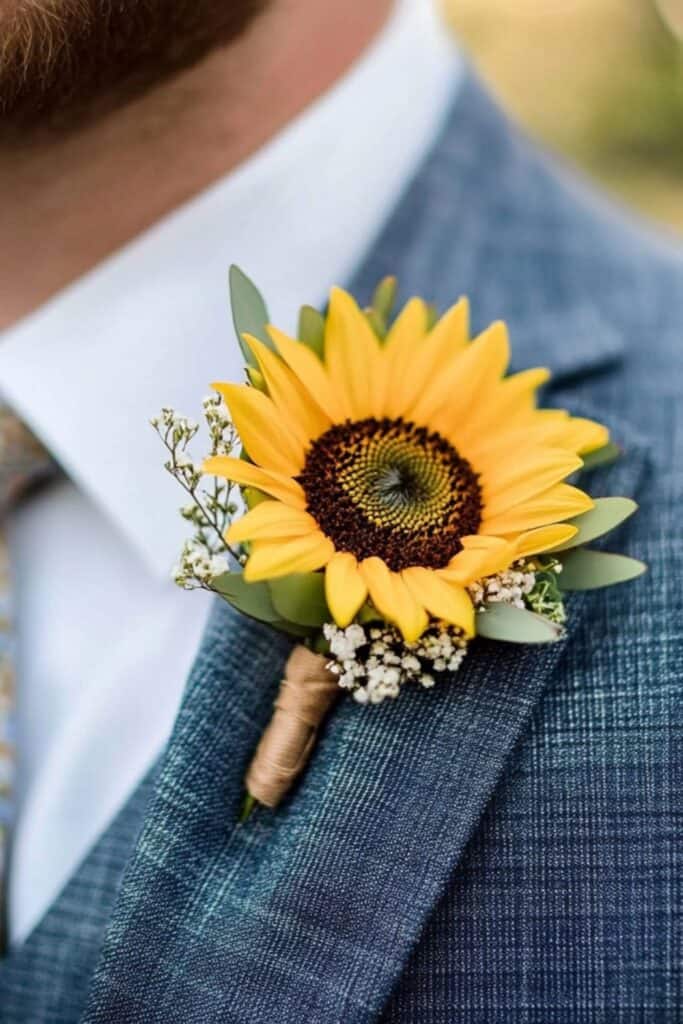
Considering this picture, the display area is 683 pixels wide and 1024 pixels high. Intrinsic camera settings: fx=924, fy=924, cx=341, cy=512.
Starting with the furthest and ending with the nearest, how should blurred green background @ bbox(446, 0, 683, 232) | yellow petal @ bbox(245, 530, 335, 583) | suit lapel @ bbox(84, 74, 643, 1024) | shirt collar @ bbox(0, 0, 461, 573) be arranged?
1. blurred green background @ bbox(446, 0, 683, 232)
2. shirt collar @ bbox(0, 0, 461, 573)
3. suit lapel @ bbox(84, 74, 643, 1024)
4. yellow petal @ bbox(245, 530, 335, 583)

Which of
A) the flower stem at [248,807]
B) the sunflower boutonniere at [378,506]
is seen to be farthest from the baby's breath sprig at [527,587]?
the flower stem at [248,807]

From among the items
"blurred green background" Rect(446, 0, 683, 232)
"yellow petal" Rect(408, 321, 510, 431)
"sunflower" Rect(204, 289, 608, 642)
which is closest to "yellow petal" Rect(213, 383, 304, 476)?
"sunflower" Rect(204, 289, 608, 642)

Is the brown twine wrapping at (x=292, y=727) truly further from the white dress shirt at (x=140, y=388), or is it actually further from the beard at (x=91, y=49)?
the beard at (x=91, y=49)

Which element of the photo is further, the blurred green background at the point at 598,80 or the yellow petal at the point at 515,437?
the blurred green background at the point at 598,80

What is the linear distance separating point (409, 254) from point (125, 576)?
1.34 ft

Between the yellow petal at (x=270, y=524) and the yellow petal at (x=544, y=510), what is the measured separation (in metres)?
0.11

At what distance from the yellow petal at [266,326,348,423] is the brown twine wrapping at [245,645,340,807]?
16 centimetres

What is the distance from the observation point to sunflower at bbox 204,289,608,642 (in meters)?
0.51

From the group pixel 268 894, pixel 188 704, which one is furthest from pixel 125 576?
pixel 268 894

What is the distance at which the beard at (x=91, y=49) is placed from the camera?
2.16 ft

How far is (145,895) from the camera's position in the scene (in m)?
0.63

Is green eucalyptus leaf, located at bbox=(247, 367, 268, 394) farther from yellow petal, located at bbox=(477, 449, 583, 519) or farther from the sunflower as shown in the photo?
yellow petal, located at bbox=(477, 449, 583, 519)

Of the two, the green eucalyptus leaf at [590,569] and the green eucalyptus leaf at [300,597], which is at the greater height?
the green eucalyptus leaf at [300,597]

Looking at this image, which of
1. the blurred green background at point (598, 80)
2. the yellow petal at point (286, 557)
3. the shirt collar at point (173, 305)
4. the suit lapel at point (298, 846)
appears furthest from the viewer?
the blurred green background at point (598, 80)
